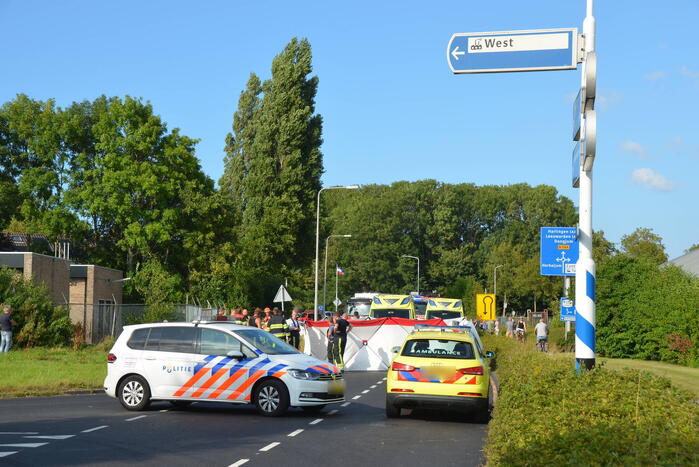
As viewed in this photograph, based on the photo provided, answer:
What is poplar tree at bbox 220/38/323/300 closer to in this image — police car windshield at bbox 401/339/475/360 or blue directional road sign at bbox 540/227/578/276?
blue directional road sign at bbox 540/227/578/276

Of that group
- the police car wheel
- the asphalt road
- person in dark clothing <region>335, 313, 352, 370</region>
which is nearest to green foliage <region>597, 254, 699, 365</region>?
person in dark clothing <region>335, 313, 352, 370</region>

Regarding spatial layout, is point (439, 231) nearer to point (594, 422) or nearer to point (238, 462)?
point (238, 462)

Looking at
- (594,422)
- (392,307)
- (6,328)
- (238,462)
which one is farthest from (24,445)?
(392,307)

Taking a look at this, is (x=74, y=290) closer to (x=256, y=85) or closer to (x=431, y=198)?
(x=256, y=85)

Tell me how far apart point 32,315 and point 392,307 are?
15637mm

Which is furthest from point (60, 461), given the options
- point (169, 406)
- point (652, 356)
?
point (652, 356)

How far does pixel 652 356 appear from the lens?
35125 millimetres

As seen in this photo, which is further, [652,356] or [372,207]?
[372,207]

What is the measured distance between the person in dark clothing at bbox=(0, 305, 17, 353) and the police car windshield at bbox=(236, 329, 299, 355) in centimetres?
1605

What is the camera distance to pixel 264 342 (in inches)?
663

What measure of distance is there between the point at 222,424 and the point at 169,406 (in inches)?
131

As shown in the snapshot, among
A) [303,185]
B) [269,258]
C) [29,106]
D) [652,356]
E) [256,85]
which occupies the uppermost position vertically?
[256,85]

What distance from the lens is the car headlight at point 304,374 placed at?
15.9m

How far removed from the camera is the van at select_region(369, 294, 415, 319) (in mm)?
40031
